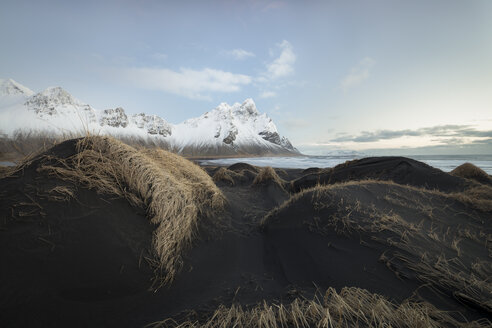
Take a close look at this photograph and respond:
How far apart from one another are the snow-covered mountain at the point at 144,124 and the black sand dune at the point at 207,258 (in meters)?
75.8

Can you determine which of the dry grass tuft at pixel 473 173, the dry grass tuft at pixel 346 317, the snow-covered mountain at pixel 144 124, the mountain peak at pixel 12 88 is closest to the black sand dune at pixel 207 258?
the dry grass tuft at pixel 346 317

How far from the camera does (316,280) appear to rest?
6.68 feet

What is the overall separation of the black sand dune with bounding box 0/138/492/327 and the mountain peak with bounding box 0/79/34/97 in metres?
163

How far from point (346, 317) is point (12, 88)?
601ft

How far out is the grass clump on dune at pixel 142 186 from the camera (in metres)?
2.01

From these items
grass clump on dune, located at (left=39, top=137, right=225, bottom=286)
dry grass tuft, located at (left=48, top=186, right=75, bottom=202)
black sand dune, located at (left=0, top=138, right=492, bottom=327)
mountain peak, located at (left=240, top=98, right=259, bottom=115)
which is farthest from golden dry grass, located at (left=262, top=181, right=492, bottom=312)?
mountain peak, located at (left=240, top=98, right=259, bottom=115)

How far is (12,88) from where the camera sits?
105750 mm

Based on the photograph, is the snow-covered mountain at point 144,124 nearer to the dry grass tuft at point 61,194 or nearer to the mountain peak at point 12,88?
the mountain peak at point 12,88

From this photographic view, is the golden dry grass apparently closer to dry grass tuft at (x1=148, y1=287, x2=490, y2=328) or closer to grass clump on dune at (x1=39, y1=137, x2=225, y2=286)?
dry grass tuft at (x1=148, y1=287, x2=490, y2=328)

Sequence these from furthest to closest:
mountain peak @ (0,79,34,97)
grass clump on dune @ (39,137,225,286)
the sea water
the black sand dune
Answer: mountain peak @ (0,79,34,97) < the sea water < grass clump on dune @ (39,137,225,286) < the black sand dune

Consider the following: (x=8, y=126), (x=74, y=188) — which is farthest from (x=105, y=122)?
(x=74, y=188)

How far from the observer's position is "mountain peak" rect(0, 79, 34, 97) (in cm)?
10256

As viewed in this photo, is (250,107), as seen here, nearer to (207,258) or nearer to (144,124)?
(144,124)

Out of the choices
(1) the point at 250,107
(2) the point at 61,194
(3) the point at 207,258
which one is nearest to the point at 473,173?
(3) the point at 207,258
